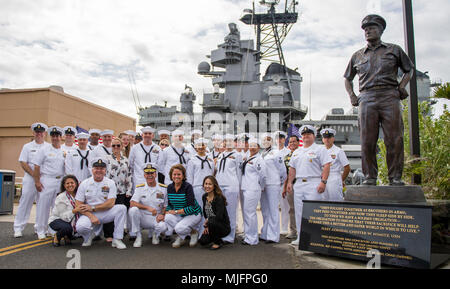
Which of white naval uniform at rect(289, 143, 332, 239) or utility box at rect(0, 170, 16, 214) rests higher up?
white naval uniform at rect(289, 143, 332, 239)

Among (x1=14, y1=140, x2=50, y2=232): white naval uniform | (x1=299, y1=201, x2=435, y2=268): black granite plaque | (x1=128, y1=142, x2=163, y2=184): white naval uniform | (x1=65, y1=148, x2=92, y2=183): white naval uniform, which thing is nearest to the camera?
(x1=299, y1=201, x2=435, y2=268): black granite plaque

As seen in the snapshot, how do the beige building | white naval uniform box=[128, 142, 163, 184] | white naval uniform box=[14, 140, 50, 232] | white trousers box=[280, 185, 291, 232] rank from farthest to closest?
the beige building
white trousers box=[280, 185, 291, 232]
white naval uniform box=[128, 142, 163, 184]
white naval uniform box=[14, 140, 50, 232]

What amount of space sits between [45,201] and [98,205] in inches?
57.0

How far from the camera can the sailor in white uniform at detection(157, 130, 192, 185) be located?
6.68 m

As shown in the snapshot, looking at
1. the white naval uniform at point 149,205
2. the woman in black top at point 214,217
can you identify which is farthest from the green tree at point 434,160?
the white naval uniform at point 149,205

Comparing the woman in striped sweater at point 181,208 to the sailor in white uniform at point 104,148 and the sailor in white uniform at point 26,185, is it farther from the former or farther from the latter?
the sailor in white uniform at point 26,185

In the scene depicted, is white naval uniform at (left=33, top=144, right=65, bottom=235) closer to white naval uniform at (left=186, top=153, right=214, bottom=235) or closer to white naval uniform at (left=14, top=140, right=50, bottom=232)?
white naval uniform at (left=14, top=140, right=50, bottom=232)

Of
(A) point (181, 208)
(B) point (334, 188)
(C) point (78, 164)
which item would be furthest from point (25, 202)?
(B) point (334, 188)

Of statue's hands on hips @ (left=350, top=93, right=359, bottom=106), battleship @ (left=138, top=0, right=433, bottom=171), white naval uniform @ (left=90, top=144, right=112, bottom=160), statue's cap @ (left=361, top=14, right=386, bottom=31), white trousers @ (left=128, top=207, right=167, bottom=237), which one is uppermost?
battleship @ (left=138, top=0, right=433, bottom=171)

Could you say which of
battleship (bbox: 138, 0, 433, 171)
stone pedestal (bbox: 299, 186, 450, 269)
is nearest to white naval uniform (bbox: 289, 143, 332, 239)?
stone pedestal (bbox: 299, 186, 450, 269)

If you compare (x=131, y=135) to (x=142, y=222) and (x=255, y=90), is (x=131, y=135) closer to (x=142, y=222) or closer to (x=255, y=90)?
(x=142, y=222)

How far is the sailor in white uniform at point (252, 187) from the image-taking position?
5812 mm

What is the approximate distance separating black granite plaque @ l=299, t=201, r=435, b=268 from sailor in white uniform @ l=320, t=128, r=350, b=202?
1554 mm

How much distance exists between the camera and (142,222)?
18.4 ft
